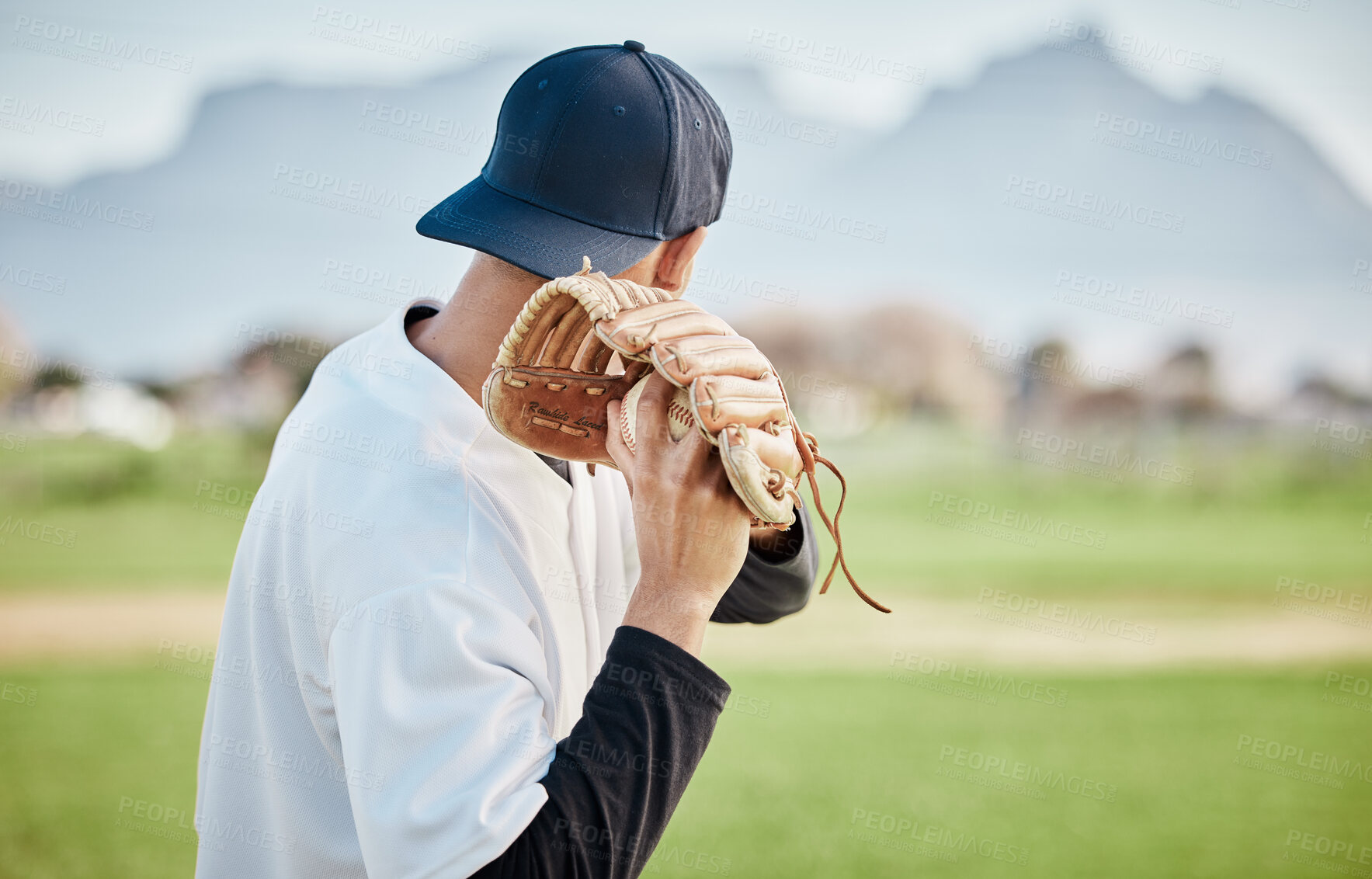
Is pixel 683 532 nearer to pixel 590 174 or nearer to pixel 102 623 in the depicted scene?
pixel 590 174

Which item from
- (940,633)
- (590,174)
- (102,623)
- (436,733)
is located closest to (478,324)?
(590,174)

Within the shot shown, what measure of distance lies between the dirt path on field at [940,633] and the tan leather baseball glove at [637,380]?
26.5 feet

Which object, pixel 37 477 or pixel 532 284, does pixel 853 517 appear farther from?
pixel 532 284

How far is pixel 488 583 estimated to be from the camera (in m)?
1.18

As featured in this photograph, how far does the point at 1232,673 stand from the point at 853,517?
10.5m

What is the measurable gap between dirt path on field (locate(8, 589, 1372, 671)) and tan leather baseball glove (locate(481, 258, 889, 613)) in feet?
26.5

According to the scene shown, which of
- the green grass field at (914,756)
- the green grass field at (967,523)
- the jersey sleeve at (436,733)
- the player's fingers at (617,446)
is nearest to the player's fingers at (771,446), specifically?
the player's fingers at (617,446)

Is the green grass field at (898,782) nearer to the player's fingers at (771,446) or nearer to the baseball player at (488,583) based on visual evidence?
the baseball player at (488,583)

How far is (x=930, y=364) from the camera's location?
35.4 meters

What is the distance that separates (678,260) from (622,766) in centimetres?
80

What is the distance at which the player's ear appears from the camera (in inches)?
57.9

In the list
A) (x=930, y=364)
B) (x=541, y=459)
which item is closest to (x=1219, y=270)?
(x=930, y=364)

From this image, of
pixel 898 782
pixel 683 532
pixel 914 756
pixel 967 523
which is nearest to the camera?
pixel 683 532

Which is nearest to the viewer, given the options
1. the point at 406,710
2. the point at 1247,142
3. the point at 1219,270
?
the point at 406,710
